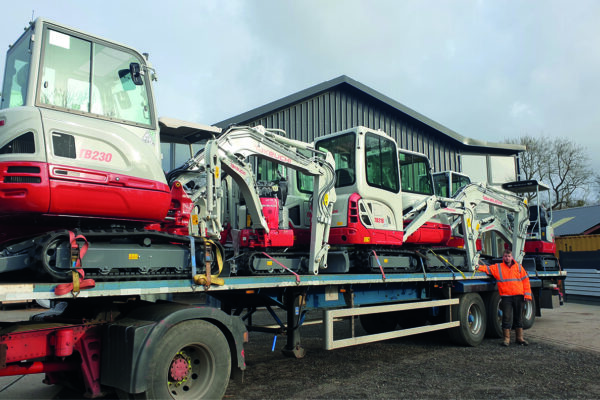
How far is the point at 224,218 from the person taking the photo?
862 cm

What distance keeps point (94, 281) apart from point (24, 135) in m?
1.55

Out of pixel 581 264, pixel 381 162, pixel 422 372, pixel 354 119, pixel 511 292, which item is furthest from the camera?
pixel 581 264

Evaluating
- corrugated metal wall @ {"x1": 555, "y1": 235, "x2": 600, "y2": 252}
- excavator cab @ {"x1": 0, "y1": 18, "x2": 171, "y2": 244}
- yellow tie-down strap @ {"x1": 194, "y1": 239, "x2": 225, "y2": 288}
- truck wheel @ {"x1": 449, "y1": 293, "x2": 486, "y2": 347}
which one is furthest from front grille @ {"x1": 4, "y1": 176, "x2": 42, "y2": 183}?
corrugated metal wall @ {"x1": 555, "y1": 235, "x2": 600, "y2": 252}

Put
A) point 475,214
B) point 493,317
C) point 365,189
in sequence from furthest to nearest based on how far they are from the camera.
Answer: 1. point 475,214
2. point 493,317
3. point 365,189

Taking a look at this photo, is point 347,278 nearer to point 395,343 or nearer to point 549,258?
point 395,343

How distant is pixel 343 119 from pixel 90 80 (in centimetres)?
1499

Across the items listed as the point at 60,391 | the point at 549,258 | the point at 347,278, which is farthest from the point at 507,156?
the point at 60,391

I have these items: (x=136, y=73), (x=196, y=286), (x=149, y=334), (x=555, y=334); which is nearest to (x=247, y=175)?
(x=196, y=286)

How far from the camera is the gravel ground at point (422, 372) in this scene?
673 cm

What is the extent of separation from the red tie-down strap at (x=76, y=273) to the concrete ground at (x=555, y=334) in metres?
2.92

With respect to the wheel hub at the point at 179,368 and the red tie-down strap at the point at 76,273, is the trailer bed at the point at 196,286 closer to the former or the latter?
the red tie-down strap at the point at 76,273

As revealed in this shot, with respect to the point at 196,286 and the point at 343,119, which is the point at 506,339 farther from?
the point at 343,119

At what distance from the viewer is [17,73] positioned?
5637 mm

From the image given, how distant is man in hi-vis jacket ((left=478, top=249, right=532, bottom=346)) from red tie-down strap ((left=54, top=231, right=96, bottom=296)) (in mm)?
8779
